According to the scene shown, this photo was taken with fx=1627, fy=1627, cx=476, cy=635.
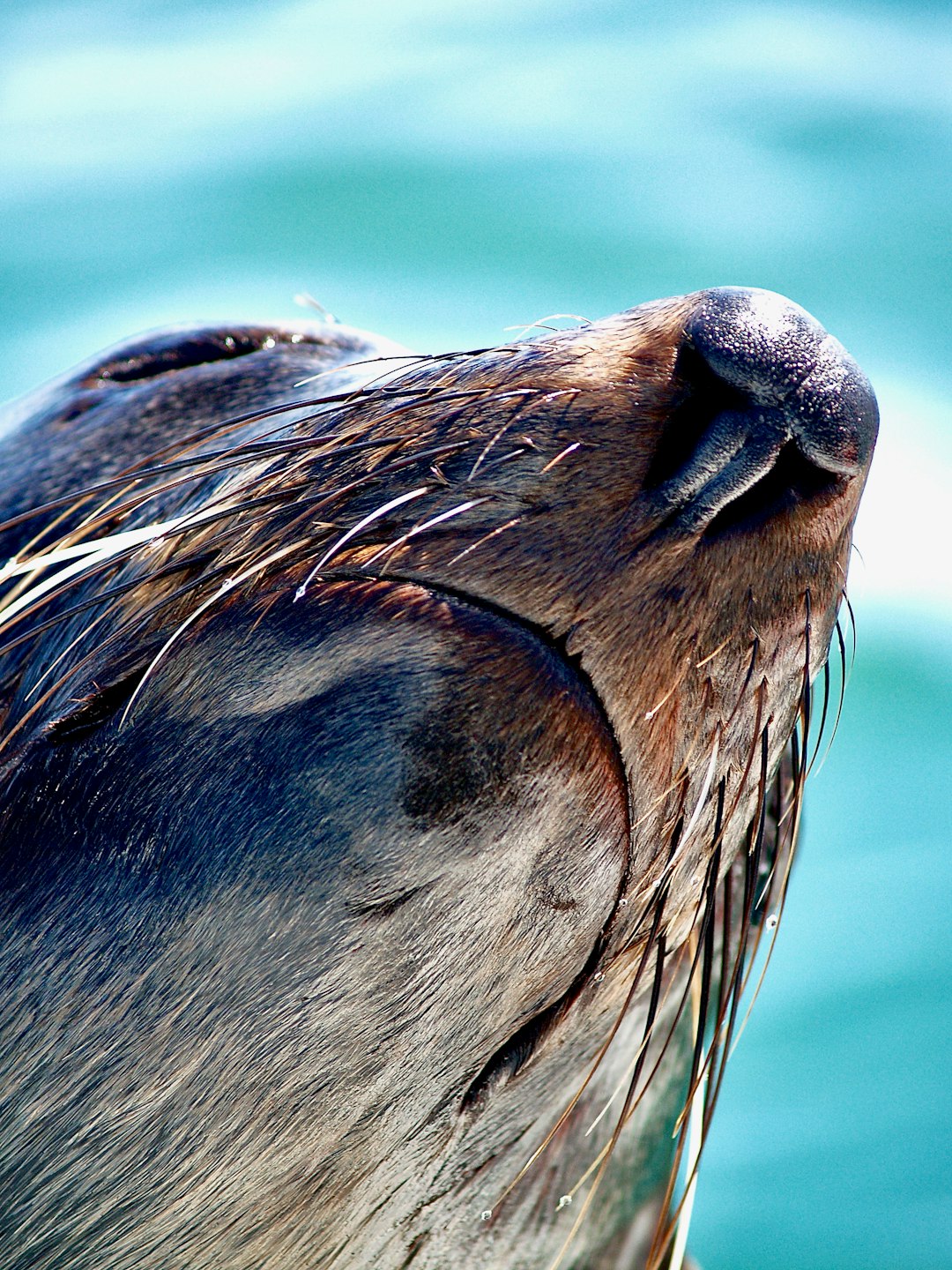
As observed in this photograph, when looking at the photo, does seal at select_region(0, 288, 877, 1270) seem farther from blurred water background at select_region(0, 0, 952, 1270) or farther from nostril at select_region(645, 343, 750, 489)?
blurred water background at select_region(0, 0, 952, 1270)

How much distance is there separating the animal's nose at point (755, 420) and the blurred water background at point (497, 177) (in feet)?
11.6

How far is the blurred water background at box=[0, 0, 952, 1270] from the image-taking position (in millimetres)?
5938

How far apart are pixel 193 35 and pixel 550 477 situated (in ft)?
17.5

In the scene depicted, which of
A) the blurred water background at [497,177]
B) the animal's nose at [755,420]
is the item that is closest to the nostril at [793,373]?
the animal's nose at [755,420]

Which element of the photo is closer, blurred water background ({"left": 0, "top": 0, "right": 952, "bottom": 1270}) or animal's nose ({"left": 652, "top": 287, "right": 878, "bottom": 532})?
animal's nose ({"left": 652, "top": 287, "right": 878, "bottom": 532})

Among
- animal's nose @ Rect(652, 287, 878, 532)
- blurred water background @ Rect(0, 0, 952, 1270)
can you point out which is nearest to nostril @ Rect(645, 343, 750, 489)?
animal's nose @ Rect(652, 287, 878, 532)

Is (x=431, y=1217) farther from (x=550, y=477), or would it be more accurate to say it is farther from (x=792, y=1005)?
(x=792, y=1005)

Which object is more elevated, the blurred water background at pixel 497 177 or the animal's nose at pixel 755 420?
the blurred water background at pixel 497 177

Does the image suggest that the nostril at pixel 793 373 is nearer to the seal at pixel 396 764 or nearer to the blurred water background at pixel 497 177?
the seal at pixel 396 764

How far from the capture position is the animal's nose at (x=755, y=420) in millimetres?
1748

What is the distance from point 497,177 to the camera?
6301mm

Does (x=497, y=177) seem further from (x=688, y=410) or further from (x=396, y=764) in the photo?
(x=396, y=764)

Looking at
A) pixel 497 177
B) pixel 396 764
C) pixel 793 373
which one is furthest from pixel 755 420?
pixel 497 177

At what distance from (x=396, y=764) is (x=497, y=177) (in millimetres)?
4959
